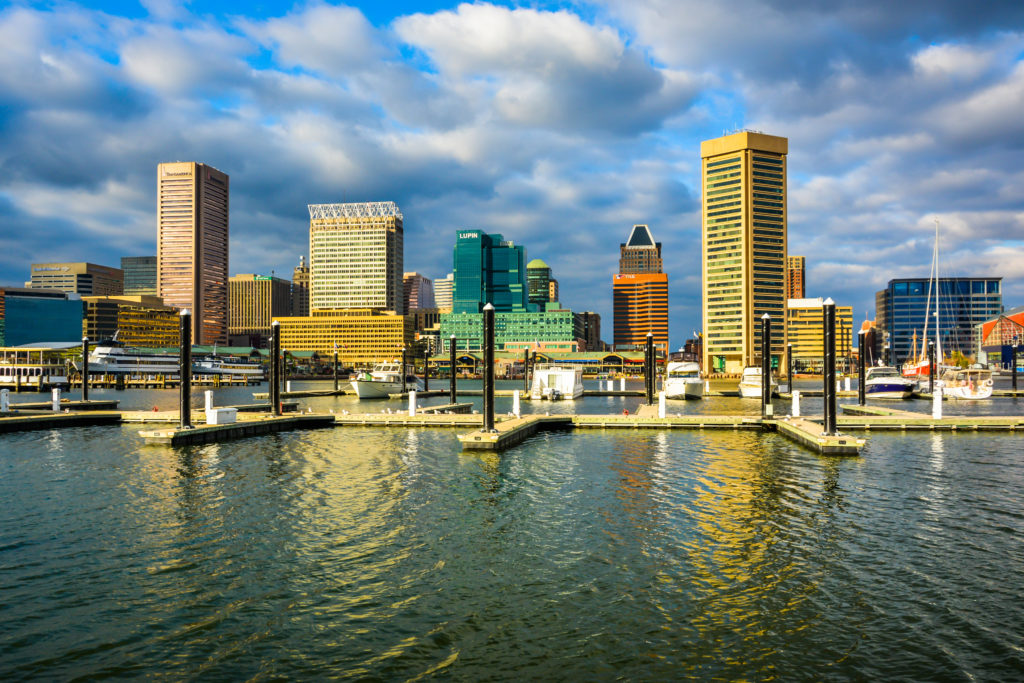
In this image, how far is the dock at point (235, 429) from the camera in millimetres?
43300

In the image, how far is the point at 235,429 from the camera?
48438mm

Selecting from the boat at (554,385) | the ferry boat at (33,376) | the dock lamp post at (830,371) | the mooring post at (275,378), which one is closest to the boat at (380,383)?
the boat at (554,385)

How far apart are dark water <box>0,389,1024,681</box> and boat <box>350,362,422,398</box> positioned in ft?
232

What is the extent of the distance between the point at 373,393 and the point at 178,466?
71045 millimetres

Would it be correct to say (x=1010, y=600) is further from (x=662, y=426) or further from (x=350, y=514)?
(x=662, y=426)

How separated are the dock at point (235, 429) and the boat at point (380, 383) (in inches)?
1843

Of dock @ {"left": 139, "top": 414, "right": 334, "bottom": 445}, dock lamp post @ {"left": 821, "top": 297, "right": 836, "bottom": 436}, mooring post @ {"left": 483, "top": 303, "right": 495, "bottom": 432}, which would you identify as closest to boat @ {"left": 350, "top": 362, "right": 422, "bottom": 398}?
dock @ {"left": 139, "top": 414, "right": 334, "bottom": 445}

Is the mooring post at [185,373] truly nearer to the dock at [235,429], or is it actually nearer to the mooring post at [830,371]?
the dock at [235,429]

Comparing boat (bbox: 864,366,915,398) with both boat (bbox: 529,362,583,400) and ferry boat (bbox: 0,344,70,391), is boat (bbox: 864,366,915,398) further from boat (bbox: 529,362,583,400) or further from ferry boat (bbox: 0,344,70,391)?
ferry boat (bbox: 0,344,70,391)

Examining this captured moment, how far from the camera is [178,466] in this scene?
34812mm

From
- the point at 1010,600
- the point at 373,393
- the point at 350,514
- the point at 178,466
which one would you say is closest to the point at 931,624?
the point at 1010,600

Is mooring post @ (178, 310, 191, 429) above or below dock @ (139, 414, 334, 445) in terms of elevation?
above

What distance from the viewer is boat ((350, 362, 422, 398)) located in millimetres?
104125

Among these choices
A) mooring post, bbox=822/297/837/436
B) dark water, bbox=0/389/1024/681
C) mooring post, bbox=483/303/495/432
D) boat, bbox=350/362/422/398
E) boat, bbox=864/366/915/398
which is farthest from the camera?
boat, bbox=350/362/422/398
